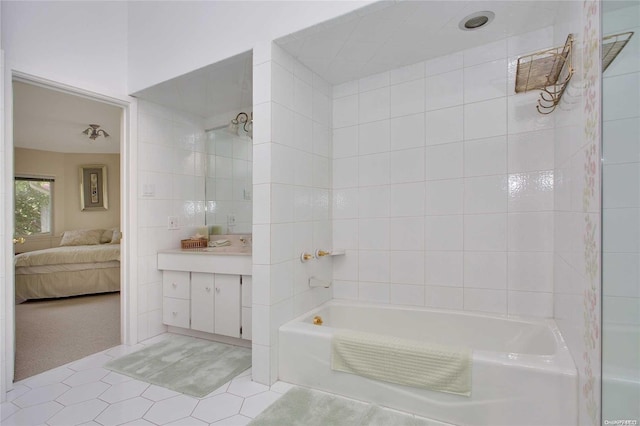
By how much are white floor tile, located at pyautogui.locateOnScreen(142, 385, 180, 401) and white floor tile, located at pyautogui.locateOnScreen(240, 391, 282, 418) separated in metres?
0.46

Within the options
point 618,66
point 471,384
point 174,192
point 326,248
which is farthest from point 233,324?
point 618,66

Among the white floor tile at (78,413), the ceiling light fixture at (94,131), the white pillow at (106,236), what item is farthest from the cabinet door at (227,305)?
the white pillow at (106,236)

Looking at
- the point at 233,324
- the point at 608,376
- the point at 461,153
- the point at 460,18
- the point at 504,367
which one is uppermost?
the point at 460,18

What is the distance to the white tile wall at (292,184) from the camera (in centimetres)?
197

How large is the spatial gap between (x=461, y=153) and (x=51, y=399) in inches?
116

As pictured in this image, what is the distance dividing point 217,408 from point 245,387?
9.4 inches

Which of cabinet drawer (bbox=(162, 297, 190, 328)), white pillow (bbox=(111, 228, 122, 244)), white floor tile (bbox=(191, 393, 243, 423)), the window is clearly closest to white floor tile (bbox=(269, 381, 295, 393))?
white floor tile (bbox=(191, 393, 243, 423))

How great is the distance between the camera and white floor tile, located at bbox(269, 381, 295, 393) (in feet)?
6.29

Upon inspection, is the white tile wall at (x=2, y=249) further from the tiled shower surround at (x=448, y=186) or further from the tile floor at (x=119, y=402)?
the tiled shower surround at (x=448, y=186)

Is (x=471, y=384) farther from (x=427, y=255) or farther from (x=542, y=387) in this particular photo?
(x=427, y=255)

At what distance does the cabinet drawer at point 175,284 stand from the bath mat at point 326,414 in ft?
4.54

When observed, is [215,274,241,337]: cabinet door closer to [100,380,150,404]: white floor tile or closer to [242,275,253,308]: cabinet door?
[242,275,253,308]: cabinet door

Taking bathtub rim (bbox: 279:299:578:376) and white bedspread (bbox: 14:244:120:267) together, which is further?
white bedspread (bbox: 14:244:120:267)

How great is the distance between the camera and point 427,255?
89.4 inches
